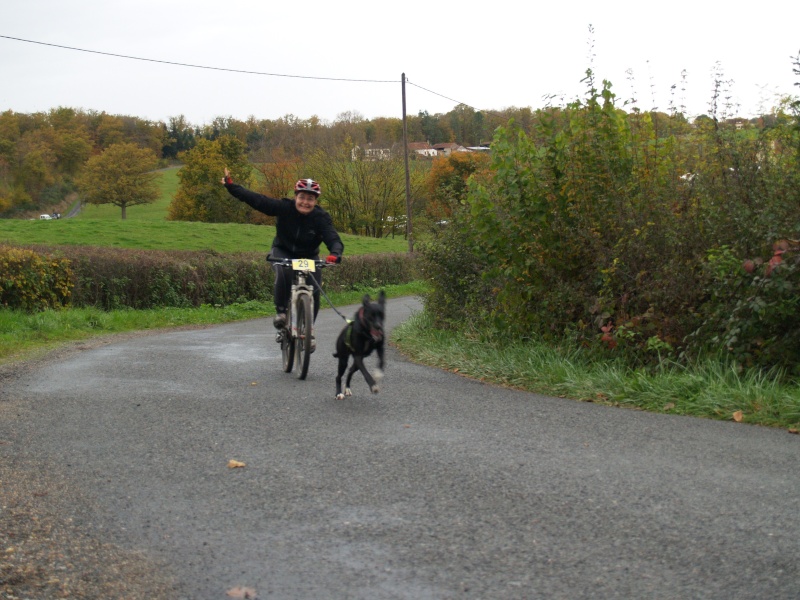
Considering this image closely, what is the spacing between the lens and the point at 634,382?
8.27 m

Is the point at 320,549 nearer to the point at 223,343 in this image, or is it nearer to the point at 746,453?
the point at 746,453

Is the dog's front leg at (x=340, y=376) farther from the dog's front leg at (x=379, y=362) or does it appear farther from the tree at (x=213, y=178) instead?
the tree at (x=213, y=178)

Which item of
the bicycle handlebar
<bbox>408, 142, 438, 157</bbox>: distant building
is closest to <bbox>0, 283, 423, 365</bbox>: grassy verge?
the bicycle handlebar

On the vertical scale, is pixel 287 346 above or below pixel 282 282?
below

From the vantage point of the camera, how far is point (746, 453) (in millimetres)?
5887

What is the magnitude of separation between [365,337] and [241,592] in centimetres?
429

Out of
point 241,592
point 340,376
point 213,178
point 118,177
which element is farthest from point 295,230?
point 118,177

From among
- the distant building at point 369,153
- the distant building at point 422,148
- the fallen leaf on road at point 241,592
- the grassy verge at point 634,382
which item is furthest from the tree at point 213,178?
the fallen leaf on road at point 241,592

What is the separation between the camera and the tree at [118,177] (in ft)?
295

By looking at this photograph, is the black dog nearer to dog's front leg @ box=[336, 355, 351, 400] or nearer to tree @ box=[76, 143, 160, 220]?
dog's front leg @ box=[336, 355, 351, 400]

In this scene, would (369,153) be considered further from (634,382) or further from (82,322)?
(634,382)

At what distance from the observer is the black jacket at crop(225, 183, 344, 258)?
995cm

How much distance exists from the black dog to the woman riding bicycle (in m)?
1.74

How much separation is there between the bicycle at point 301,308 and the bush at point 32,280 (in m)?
9.85
